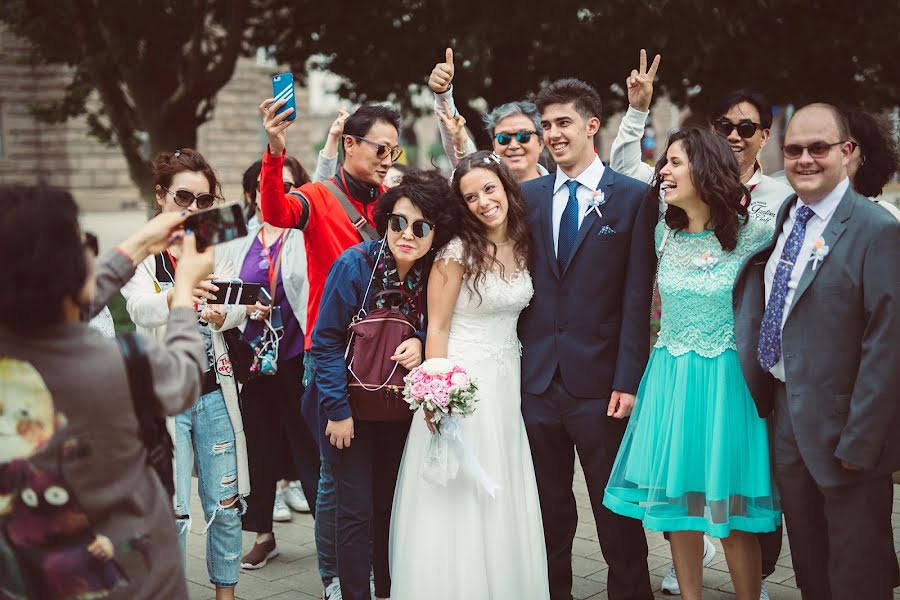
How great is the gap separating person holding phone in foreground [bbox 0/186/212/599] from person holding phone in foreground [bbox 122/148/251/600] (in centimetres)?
181

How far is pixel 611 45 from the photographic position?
11.0 metres

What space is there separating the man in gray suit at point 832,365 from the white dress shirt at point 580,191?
890 mm

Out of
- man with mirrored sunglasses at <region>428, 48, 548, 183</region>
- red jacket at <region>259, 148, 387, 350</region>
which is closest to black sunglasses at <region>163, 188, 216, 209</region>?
red jacket at <region>259, 148, 387, 350</region>

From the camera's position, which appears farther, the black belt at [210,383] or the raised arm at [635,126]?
the raised arm at [635,126]

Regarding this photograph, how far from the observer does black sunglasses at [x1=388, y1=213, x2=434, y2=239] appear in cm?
424

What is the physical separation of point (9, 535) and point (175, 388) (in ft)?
1.81

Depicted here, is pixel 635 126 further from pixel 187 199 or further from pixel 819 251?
pixel 187 199

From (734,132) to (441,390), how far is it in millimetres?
2155

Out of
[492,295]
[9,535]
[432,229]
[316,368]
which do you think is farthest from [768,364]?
[9,535]

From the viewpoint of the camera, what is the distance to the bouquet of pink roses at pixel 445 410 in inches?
157

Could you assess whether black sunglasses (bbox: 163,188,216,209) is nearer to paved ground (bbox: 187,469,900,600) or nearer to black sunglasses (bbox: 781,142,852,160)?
paved ground (bbox: 187,469,900,600)

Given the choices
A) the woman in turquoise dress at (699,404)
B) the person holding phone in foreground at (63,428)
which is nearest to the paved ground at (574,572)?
the woman in turquoise dress at (699,404)

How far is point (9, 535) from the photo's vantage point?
8.10 feet

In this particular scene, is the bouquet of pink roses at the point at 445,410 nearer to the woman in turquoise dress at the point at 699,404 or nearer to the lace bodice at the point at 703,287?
the woman in turquoise dress at the point at 699,404
